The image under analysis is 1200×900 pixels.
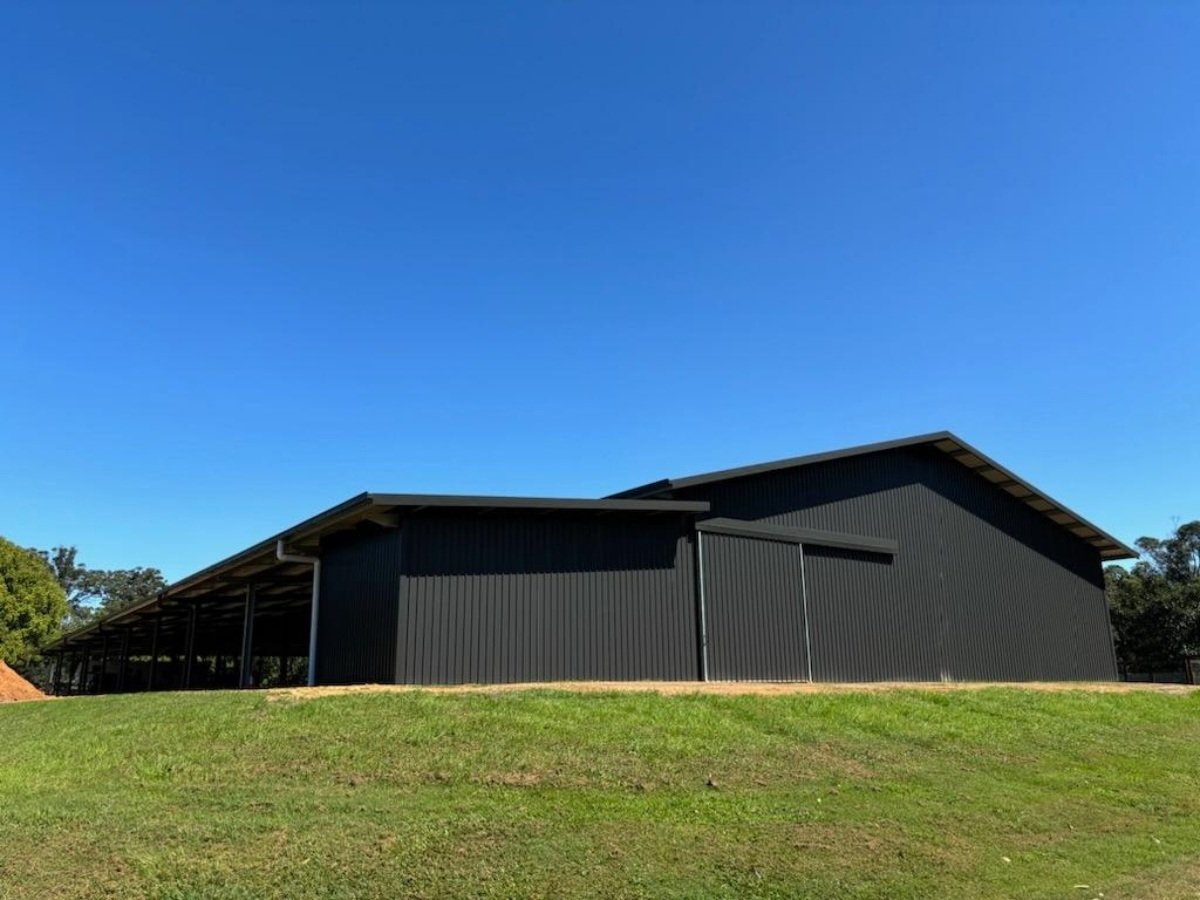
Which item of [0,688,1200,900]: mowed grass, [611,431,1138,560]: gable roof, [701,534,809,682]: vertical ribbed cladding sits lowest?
[0,688,1200,900]: mowed grass

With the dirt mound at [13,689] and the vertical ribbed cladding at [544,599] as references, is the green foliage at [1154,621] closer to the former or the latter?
the vertical ribbed cladding at [544,599]

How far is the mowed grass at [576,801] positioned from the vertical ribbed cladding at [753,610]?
4.29 m

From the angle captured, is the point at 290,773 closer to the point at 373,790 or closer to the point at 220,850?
the point at 373,790

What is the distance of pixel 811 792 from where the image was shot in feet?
31.5

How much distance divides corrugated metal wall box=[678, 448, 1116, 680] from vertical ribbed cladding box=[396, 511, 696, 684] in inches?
77.3

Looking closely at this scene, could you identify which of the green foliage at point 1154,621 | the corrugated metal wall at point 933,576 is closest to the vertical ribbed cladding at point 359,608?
the corrugated metal wall at point 933,576

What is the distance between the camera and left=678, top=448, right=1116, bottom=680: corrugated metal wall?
21.0 m

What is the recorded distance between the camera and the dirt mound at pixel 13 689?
28.3 metres

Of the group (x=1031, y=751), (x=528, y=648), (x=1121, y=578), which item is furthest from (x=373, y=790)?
(x=1121, y=578)

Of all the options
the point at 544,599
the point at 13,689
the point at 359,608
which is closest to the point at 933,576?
the point at 544,599

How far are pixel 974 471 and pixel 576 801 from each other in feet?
68.5

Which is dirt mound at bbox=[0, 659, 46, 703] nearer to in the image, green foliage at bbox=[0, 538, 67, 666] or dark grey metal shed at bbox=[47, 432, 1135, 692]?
dark grey metal shed at bbox=[47, 432, 1135, 692]

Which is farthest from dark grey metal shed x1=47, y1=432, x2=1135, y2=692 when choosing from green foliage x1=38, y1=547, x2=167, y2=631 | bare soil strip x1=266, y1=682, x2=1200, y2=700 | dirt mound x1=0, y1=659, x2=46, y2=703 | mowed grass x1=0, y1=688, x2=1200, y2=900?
green foliage x1=38, y1=547, x2=167, y2=631

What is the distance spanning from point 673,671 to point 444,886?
1172 cm
